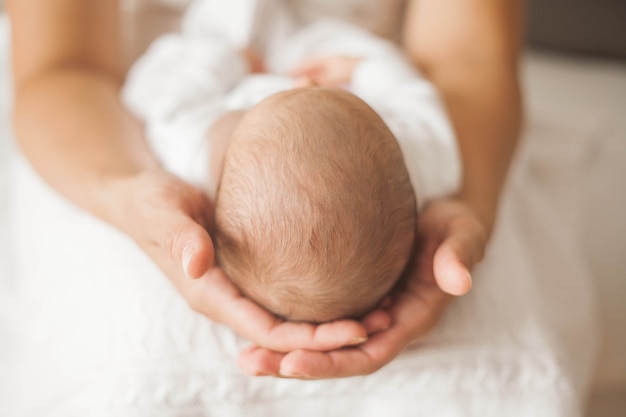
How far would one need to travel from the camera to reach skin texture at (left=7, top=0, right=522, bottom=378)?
2.08 feet

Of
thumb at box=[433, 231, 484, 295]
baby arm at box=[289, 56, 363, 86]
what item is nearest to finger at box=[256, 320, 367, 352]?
thumb at box=[433, 231, 484, 295]

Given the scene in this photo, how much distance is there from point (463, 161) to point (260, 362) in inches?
20.1

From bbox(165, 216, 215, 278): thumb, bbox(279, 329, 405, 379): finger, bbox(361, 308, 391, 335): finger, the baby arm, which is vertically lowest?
bbox(279, 329, 405, 379): finger

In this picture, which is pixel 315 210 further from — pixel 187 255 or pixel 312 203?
pixel 187 255


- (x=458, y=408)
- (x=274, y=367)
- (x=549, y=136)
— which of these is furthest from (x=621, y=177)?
(x=274, y=367)

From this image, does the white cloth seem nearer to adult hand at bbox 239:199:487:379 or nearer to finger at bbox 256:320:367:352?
adult hand at bbox 239:199:487:379

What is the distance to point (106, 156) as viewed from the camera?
88 centimetres

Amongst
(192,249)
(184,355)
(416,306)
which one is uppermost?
(192,249)

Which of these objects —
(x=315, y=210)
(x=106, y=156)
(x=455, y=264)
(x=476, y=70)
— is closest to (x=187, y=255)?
(x=315, y=210)

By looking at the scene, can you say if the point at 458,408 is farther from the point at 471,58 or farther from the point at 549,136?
the point at 549,136

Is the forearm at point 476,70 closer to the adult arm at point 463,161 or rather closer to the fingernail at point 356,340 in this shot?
the adult arm at point 463,161

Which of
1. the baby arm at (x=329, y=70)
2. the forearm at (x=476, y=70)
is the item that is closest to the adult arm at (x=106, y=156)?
the baby arm at (x=329, y=70)

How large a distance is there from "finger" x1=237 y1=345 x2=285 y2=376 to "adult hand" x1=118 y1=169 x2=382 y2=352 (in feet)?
0.04

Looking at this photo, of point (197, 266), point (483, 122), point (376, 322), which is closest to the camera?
point (197, 266)
